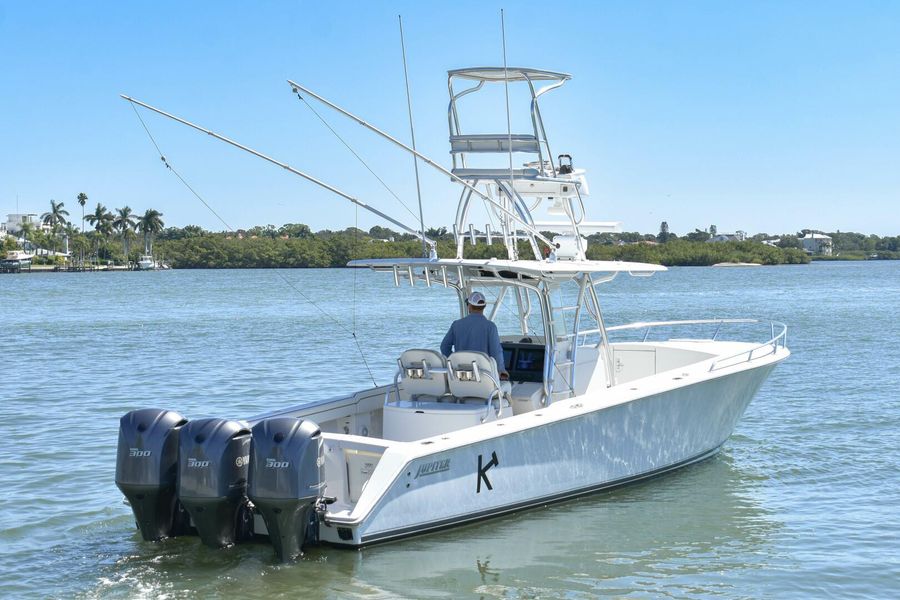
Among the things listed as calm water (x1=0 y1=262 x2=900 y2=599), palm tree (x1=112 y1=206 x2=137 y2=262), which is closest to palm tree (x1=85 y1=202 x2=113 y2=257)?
palm tree (x1=112 y1=206 x2=137 y2=262)

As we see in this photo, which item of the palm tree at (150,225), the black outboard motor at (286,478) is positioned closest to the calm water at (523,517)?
the black outboard motor at (286,478)

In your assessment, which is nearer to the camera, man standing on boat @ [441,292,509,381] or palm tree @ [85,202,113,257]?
man standing on boat @ [441,292,509,381]

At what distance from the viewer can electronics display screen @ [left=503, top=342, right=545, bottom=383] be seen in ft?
35.9

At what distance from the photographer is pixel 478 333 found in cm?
1010

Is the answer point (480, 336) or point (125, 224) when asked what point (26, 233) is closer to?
point (125, 224)

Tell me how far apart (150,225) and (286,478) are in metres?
147

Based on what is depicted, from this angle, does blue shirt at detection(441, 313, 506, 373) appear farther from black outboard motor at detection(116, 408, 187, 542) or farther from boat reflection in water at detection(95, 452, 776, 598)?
black outboard motor at detection(116, 408, 187, 542)

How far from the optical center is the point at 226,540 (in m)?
8.19

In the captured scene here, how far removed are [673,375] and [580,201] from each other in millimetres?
2066

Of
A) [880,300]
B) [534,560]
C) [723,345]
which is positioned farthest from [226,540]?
[880,300]

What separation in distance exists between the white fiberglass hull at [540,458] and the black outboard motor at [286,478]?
0.32 m

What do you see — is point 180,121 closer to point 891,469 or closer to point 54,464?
point 54,464

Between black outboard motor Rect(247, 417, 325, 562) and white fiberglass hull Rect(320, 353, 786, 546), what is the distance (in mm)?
322

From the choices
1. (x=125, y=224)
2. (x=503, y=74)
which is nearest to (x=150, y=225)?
(x=125, y=224)
